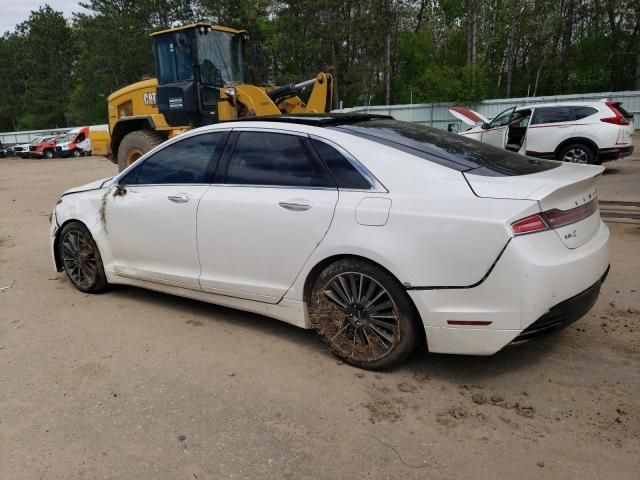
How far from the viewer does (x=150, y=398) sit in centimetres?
328

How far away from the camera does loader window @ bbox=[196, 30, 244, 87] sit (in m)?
10.8

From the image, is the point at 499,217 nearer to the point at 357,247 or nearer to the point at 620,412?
the point at 357,247

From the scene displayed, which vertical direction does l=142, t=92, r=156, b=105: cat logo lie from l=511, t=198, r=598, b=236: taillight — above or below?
above

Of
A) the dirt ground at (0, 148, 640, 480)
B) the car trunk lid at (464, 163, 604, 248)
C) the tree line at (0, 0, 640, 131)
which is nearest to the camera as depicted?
the dirt ground at (0, 148, 640, 480)

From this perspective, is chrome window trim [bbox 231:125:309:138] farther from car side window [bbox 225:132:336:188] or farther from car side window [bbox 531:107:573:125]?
car side window [bbox 531:107:573:125]

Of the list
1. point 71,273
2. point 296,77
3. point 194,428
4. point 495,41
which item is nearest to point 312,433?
point 194,428

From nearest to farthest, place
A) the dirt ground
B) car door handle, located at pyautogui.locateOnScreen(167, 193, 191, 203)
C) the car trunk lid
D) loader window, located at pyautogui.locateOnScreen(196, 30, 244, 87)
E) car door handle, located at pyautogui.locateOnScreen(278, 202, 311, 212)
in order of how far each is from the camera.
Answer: the dirt ground → the car trunk lid → car door handle, located at pyautogui.locateOnScreen(278, 202, 311, 212) → car door handle, located at pyautogui.locateOnScreen(167, 193, 191, 203) → loader window, located at pyautogui.locateOnScreen(196, 30, 244, 87)

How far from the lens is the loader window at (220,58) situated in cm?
1080

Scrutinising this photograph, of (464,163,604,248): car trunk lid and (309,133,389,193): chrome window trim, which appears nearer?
(464,163,604,248): car trunk lid

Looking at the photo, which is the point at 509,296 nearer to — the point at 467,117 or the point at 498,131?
the point at 498,131

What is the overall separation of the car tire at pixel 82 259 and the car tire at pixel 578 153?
997 centimetres

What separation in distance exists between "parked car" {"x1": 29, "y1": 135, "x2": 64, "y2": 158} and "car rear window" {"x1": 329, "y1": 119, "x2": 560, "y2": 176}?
3312cm

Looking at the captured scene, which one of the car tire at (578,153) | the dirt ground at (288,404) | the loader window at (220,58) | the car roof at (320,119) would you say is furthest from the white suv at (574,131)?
the car roof at (320,119)

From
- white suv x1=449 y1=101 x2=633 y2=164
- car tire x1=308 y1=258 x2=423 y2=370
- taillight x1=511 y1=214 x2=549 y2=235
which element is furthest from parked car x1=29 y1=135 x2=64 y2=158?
taillight x1=511 y1=214 x2=549 y2=235
